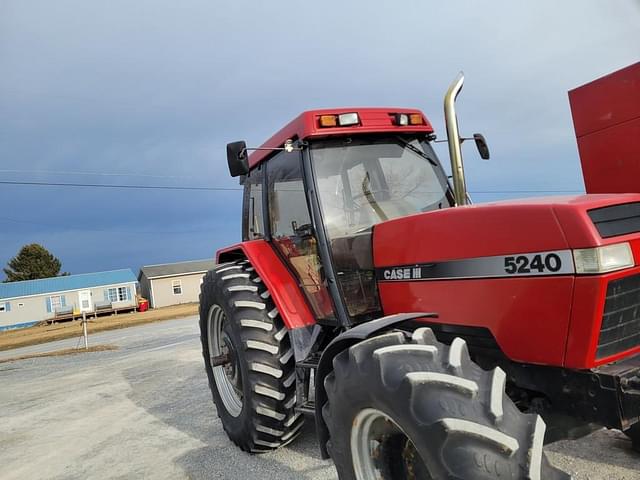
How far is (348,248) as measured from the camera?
3207mm

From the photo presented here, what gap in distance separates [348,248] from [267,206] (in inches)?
43.8

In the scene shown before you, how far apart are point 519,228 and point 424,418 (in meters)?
0.93

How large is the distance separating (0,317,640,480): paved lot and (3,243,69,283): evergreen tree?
51859mm

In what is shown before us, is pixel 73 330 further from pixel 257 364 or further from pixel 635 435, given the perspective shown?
pixel 635 435

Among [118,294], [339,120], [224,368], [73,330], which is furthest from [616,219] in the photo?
[118,294]

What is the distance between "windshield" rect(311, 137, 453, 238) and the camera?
3.33m

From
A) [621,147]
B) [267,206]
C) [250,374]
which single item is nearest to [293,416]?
[250,374]

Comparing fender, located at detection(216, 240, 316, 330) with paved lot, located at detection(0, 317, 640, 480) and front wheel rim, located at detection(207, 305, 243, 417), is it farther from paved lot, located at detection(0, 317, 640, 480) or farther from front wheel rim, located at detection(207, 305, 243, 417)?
paved lot, located at detection(0, 317, 640, 480)

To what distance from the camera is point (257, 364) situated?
3.51m

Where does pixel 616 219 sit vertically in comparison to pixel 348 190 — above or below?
below

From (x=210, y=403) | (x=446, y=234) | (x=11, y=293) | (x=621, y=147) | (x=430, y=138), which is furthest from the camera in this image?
(x=11, y=293)

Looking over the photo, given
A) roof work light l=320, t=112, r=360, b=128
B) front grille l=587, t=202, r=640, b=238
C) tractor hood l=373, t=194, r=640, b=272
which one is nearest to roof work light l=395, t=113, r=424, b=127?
roof work light l=320, t=112, r=360, b=128

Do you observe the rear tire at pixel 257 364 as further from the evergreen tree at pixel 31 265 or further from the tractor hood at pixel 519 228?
the evergreen tree at pixel 31 265

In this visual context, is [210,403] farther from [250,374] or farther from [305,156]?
[305,156]
